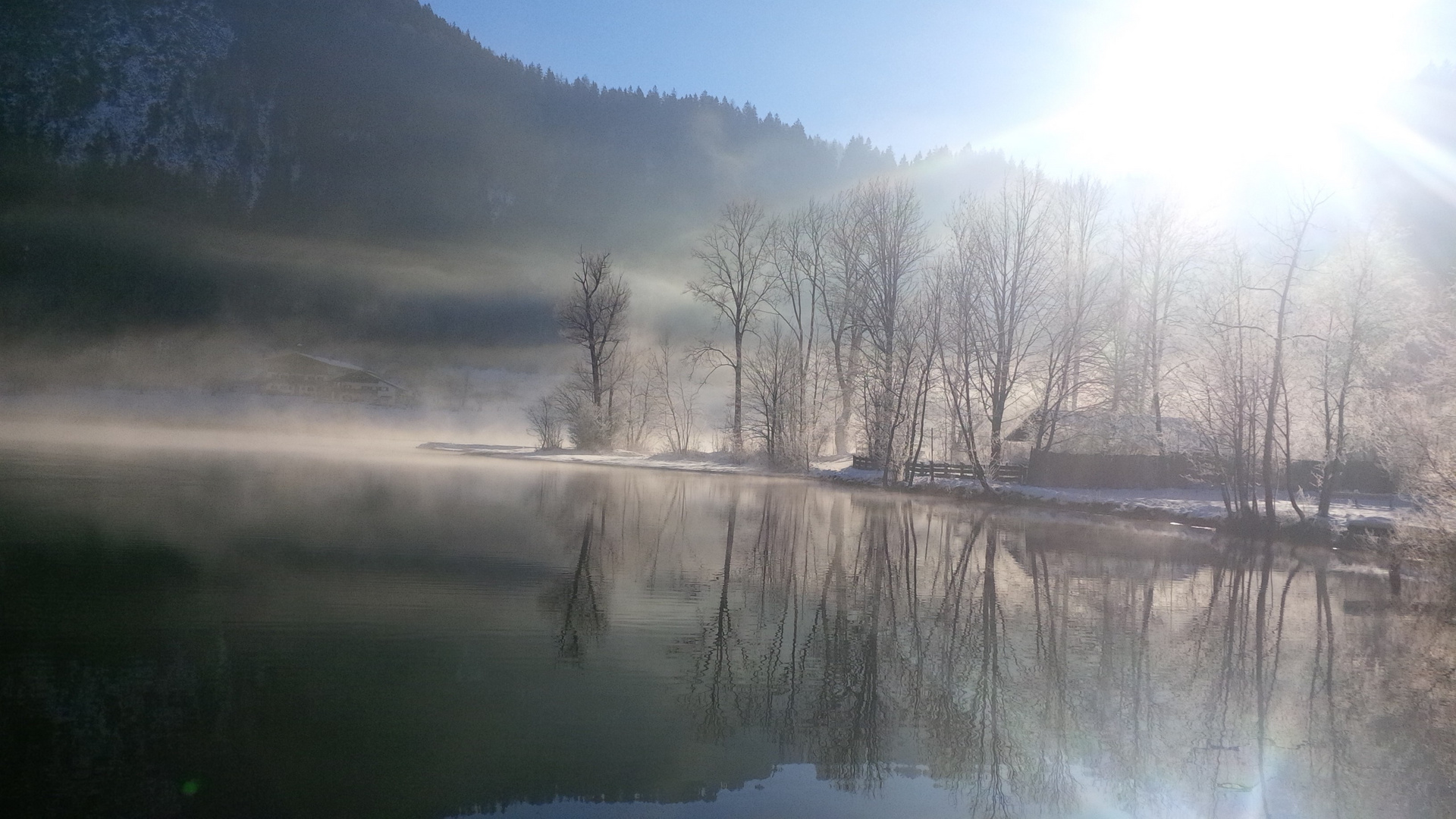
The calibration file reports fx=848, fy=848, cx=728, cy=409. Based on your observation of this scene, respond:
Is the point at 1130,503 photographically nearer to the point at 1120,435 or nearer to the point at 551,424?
the point at 1120,435

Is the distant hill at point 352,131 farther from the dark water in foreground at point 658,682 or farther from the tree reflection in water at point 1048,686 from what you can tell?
the tree reflection in water at point 1048,686

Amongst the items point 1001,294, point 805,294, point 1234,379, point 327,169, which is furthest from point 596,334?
point 327,169

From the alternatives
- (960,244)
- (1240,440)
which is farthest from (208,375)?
(1240,440)

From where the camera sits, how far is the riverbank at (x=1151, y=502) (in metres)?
26.3

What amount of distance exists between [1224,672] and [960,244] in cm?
3519

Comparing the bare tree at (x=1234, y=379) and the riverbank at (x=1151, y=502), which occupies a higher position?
the bare tree at (x=1234, y=379)

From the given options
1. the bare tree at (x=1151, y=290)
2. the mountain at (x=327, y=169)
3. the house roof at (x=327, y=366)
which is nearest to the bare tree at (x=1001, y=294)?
the bare tree at (x=1151, y=290)

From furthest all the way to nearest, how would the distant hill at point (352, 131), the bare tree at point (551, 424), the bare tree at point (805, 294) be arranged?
the distant hill at point (352, 131), the bare tree at point (551, 424), the bare tree at point (805, 294)

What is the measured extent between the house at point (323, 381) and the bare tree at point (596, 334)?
93.2ft

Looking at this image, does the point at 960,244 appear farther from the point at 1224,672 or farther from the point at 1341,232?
the point at 1224,672

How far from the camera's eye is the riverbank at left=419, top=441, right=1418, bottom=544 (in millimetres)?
26344

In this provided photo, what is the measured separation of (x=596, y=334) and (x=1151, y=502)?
136 ft

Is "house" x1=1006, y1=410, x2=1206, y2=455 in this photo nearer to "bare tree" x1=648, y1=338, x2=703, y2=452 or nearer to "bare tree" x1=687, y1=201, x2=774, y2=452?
"bare tree" x1=687, y1=201, x2=774, y2=452

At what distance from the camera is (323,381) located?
269ft
